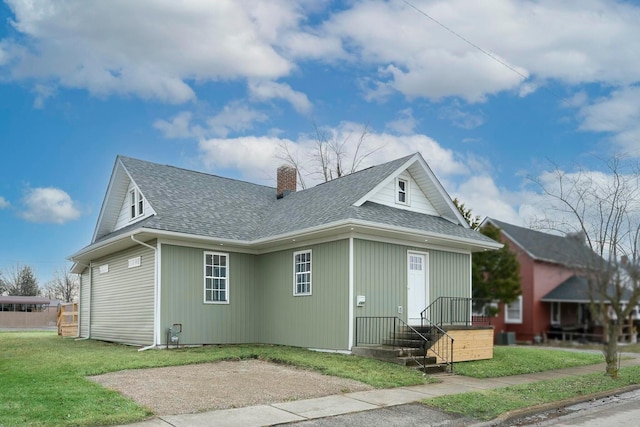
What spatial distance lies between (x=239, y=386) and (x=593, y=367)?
10128 mm

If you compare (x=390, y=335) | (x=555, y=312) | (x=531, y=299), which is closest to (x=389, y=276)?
(x=390, y=335)

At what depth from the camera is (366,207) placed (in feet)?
53.5

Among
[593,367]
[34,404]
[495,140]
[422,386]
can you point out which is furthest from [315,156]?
[34,404]

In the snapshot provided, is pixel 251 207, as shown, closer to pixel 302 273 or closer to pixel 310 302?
pixel 302 273

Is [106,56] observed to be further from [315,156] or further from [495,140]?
[315,156]

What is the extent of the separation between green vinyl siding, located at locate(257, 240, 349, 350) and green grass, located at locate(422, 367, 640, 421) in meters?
4.97

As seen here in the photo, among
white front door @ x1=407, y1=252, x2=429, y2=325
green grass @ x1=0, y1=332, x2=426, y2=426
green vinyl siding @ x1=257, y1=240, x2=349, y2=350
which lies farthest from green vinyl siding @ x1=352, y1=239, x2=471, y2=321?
green grass @ x1=0, y1=332, x2=426, y2=426

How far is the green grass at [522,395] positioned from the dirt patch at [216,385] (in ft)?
6.25

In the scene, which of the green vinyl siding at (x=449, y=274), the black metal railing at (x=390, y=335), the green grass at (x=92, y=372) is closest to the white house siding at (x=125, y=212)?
the green grass at (x=92, y=372)

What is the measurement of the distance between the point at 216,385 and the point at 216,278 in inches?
280

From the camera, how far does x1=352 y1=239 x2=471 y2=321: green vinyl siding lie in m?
15.3

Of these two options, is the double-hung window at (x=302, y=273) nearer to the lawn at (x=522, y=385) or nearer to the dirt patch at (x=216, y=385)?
the dirt patch at (x=216, y=385)

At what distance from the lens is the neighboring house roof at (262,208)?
53.0 feet

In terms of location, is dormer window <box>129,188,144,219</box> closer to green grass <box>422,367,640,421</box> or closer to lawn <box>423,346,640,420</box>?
lawn <box>423,346,640,420</box>
